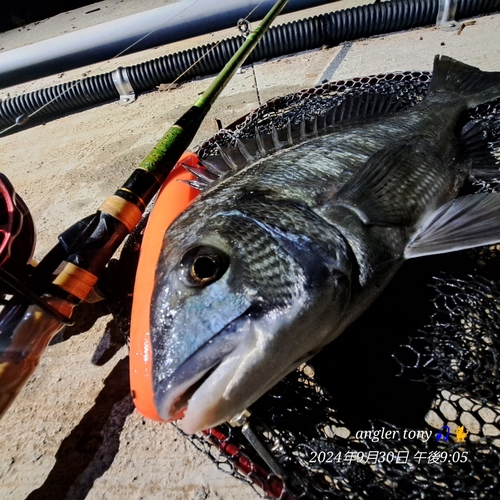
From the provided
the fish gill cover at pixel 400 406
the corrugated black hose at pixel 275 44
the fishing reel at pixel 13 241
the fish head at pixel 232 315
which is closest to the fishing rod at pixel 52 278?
the fishing reel at pixel 13 241

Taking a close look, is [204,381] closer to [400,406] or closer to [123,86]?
[400,406]

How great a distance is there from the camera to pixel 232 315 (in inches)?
49.0

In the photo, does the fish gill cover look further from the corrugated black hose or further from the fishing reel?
the corrugated black hose

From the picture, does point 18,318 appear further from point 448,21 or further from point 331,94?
point 448,21

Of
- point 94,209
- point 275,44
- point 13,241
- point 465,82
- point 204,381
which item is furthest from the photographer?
point 275,44

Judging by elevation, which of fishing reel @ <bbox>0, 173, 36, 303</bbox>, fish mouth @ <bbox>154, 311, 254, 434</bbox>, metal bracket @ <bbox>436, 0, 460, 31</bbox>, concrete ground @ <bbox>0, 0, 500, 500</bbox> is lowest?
concrete ground @ <bbox>0, 0, 500, 500</bbox>

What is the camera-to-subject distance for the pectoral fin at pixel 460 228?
1.54m

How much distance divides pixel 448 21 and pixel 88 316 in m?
4.53

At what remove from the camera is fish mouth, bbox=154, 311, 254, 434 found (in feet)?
3.78

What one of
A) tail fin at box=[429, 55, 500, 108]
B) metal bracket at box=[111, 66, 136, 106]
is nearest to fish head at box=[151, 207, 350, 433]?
tail fin at box=[429, 55, 500, 108]

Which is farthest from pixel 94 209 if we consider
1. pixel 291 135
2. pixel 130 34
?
pixel 130 34

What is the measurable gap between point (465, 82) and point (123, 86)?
366 cm

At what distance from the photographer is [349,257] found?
1487 millimetres

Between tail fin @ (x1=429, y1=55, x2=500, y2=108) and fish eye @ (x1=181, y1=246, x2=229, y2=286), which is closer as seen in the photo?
fish eye @ (x1=181, y1=246, x2=229, y2=286)
